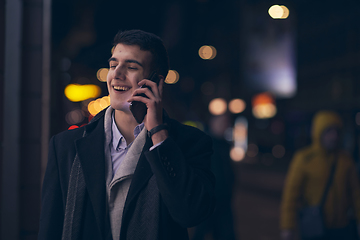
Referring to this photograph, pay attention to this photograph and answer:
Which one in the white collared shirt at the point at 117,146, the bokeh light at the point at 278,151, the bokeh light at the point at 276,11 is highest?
the bokeh light at the point at 276,11

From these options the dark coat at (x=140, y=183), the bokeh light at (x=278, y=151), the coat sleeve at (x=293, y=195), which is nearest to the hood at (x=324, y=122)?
the coat sleeve at (x=293, y=195)

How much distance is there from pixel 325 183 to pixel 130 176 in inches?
118

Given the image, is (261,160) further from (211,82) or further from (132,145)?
(132,145)

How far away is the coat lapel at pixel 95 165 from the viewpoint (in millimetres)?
1528

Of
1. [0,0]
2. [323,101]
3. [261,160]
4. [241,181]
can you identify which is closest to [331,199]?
[0,0]

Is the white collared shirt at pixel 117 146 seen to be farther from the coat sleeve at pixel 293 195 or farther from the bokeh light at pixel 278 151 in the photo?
the bokeh light at pixel 278 151

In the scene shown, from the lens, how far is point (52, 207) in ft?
5.18

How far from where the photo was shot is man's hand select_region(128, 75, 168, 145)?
1.48m

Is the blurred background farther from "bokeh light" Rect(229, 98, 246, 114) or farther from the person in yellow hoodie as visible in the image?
the person in yellow hoodie

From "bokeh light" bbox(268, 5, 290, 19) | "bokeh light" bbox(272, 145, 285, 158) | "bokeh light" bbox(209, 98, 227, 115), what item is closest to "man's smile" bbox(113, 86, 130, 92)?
"bokeh light" bbox(268, 5, 290, 19)

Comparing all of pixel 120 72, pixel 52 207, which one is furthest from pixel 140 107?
pixel 52 207

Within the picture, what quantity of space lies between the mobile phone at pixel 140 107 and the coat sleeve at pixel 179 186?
A: 0.15 meters

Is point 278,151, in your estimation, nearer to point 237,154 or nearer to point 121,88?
point 237,154

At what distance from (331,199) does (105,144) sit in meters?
3.05
